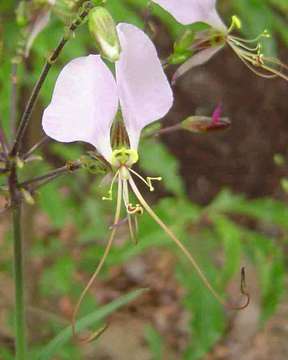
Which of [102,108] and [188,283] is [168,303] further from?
[102,108]

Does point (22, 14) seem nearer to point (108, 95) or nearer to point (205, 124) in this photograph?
point (108, 95)

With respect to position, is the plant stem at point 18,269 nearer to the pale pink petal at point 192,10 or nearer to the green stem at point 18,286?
the green stem at point 18,286

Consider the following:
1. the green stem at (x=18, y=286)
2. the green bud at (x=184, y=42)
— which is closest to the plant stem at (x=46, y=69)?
the green stem at (x=18, y=286)

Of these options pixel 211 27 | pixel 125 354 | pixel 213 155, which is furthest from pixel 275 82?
pixel 211 27

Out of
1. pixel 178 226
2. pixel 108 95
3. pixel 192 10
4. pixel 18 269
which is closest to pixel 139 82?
pixel 108 95

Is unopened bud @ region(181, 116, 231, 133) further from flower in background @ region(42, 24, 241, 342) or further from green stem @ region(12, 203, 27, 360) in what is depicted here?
green stem @ region(12, 203, 27, 360)
